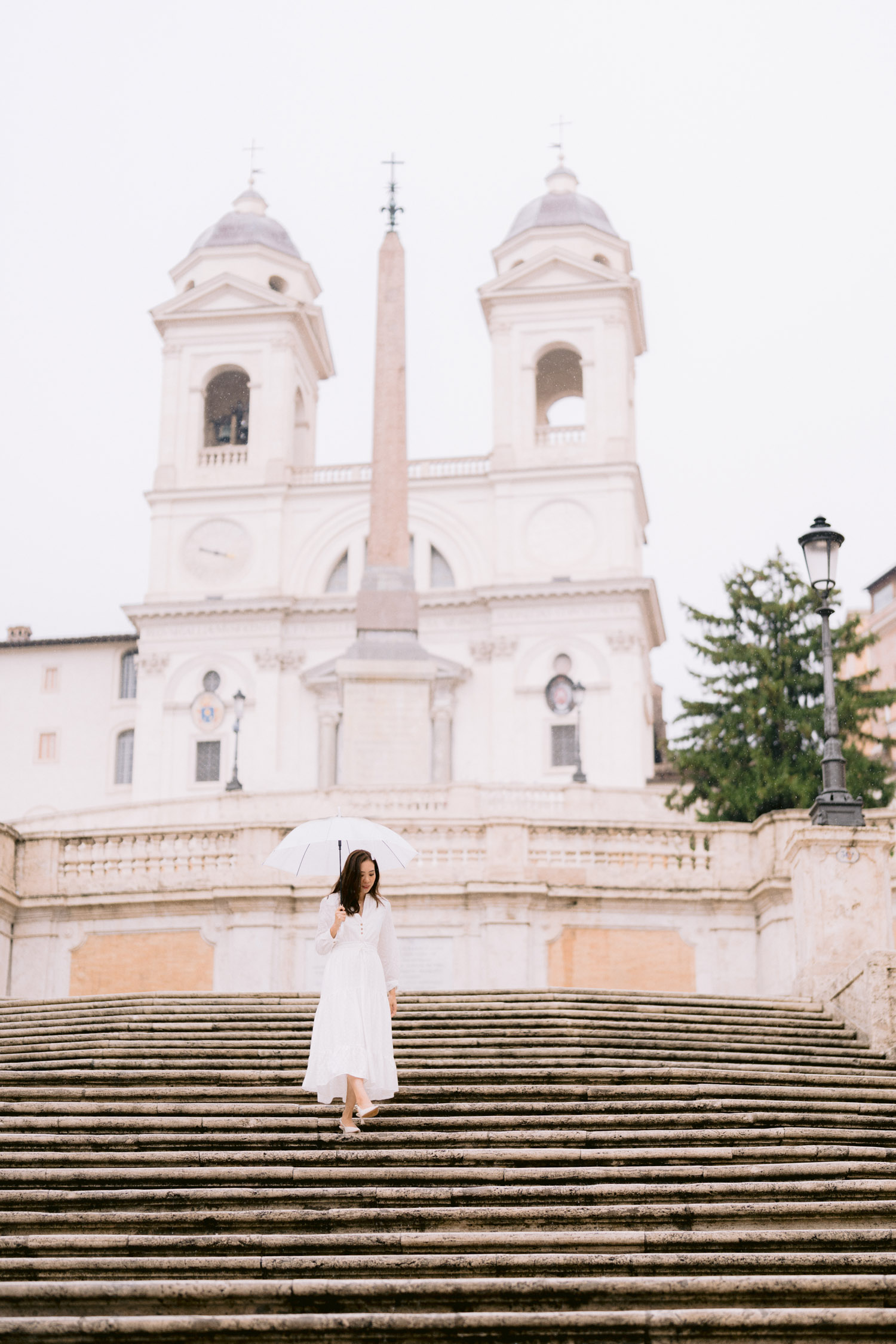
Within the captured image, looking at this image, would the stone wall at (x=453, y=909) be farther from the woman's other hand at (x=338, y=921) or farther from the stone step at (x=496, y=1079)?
the woman's other hand at (x=338, y=921)

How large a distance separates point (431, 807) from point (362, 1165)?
53.1ft

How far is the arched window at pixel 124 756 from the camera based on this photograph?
185 feet

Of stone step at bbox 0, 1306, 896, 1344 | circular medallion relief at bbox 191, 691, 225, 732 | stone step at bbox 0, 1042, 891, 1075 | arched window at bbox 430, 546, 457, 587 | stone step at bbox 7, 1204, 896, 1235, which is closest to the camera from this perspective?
stone step at bbox 0, 1306, 896, 1344

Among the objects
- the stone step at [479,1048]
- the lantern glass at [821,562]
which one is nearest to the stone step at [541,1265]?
the stone step at [479,1048]

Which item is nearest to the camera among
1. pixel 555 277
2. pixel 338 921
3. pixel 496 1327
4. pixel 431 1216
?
pixel 496 1327

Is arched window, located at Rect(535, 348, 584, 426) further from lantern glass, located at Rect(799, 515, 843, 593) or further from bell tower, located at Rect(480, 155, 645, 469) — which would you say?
lantern glass, located at Rect(799, 515, 843, 593)

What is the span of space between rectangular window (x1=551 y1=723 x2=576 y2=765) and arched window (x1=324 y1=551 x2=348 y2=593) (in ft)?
27.9

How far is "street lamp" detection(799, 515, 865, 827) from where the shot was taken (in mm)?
14602

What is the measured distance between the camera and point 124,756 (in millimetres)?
56469

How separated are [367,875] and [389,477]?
23927mm

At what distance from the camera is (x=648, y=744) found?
52125 mm

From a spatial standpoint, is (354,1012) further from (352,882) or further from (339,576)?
(339,576)

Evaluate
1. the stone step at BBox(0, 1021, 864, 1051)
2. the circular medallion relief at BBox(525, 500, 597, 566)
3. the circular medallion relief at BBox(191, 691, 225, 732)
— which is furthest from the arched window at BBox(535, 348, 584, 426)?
the stone step at BBox(0, 1021, 864, 1051)

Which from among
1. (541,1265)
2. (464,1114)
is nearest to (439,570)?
(464,1114)
